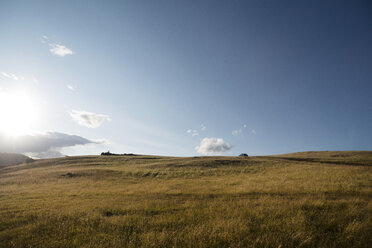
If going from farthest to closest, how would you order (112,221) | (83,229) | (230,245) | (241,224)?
1. (112,221)
2. (83,229)
3. (241,224)
4. (230,245)

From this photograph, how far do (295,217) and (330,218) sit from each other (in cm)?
137

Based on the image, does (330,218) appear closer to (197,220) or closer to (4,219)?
(197,220)

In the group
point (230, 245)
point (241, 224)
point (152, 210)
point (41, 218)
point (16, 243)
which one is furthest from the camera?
point (152, 210)

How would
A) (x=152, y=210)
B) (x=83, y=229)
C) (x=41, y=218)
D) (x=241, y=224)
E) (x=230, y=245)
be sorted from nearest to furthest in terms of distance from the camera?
(x=230, y=245) < (x=241, y=224) < (x=83, y=229) < (x=41, y=218) < (x=152, y=210)

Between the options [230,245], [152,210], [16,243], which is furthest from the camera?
[152,210]

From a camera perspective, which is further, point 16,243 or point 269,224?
point 269,224

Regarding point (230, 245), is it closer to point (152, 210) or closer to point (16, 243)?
point (152, 210)

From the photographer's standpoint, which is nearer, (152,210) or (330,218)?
A: (330,218)

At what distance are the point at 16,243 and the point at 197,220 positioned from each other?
6350mm

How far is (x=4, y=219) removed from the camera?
8.10m

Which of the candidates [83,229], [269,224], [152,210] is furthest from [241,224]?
[83,229]

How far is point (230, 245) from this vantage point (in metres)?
4.76

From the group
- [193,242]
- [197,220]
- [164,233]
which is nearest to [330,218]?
[197,220]

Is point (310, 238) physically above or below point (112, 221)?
above
